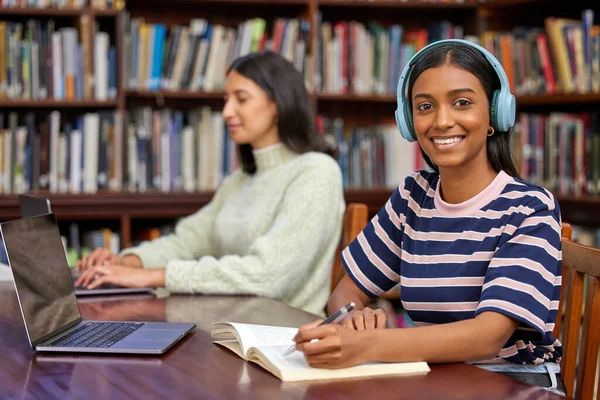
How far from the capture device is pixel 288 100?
2.26m

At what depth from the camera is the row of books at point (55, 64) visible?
3068mm

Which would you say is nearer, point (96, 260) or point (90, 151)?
point (96, 260)

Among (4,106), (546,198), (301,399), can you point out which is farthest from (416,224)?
(4,106)

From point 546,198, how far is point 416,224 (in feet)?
0.78

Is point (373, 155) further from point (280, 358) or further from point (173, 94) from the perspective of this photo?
point (280, 358)

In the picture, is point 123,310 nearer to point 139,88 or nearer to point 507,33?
point 139,88

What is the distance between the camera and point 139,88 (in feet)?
10.5

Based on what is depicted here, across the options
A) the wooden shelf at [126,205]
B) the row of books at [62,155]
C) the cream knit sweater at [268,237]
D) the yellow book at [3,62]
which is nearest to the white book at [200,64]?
the row of books at [62,155]

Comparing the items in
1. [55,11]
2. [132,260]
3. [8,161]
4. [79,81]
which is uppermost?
[55,11]

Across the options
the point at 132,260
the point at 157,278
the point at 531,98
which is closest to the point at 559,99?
the point at 531,98

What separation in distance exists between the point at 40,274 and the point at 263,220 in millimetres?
862

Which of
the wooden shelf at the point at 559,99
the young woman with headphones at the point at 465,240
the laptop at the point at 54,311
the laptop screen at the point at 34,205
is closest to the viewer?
the young woman with headphones at the point at 465,240

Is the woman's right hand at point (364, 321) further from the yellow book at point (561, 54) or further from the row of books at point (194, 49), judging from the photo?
the row of books at point (194, 49)

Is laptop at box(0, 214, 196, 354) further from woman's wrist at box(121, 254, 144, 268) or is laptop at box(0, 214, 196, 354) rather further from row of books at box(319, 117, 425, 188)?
row of books at box(319, 117, 425, 188)
